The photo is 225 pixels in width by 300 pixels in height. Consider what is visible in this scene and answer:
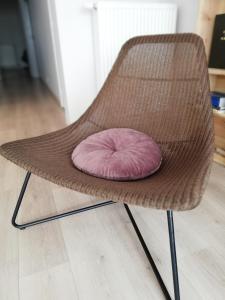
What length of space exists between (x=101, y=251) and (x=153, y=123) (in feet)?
1.88

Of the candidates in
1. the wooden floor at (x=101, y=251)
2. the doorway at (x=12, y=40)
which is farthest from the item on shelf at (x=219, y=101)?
the doorway at (x=12, y=40)

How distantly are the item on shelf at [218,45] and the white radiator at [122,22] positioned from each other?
0.57m

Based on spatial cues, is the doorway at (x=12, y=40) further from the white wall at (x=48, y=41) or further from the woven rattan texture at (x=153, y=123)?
the woven rattan texture at (x=153, y=123)

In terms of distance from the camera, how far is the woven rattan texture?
58cm

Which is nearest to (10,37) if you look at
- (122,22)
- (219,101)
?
(122,22)

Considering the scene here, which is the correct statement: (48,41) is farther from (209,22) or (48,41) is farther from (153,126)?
(153,126)

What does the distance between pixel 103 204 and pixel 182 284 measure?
0.46m

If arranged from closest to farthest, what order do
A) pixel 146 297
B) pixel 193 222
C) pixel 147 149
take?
pixel 146 297 → pixel 147 149 → pixel 193 222

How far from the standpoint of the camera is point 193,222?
1.04 meters

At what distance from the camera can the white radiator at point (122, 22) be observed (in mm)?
1709

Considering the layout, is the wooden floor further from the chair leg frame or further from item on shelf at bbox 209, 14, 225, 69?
item on shelf at bbox 209, 14, 225, 69

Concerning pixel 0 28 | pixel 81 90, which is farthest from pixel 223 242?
pixel 0 28

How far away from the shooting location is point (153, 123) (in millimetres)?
1019

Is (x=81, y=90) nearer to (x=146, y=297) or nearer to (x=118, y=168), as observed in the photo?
(x=118, y=168)
